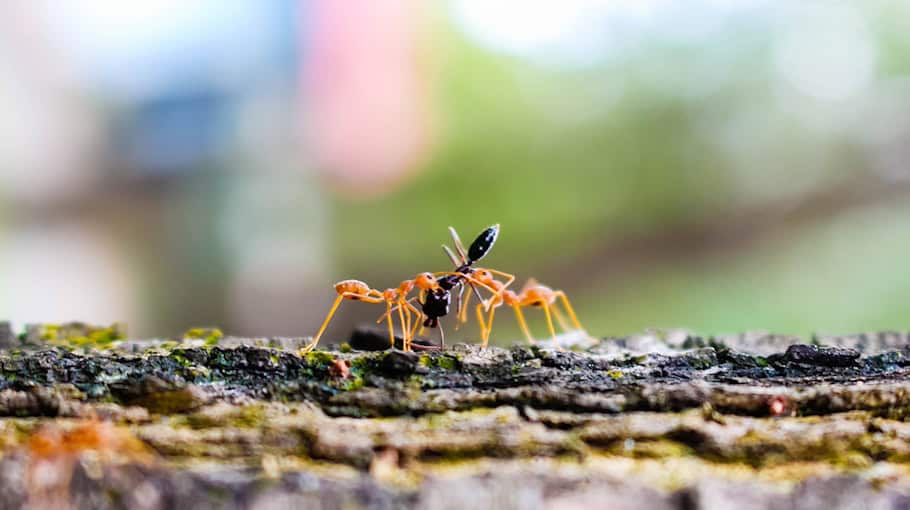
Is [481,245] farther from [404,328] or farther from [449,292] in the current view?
[404,328]

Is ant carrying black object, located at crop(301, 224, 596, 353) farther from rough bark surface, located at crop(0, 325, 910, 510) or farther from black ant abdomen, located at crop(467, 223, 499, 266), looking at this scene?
rough bark surface, located at crop(0, 325, 910, 510)

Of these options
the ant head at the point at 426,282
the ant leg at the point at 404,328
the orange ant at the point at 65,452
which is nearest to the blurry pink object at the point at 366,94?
the ant leg at the point at 404,328

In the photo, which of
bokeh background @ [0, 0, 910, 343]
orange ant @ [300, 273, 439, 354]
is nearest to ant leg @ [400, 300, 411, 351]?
orange ant @ [300, 273, 439, 354]

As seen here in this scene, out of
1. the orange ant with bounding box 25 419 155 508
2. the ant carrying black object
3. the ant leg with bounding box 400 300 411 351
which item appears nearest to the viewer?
the orange ant with bounding box 25 419 155 508

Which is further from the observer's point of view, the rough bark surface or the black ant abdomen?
the black ant abdomen

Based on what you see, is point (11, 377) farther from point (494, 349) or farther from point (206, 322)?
point (206, 322)

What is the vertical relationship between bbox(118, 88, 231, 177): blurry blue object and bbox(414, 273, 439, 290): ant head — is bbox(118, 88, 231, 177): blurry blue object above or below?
above

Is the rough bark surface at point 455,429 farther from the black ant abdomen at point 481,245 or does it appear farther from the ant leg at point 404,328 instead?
the black ant abdomen at point 481,245
